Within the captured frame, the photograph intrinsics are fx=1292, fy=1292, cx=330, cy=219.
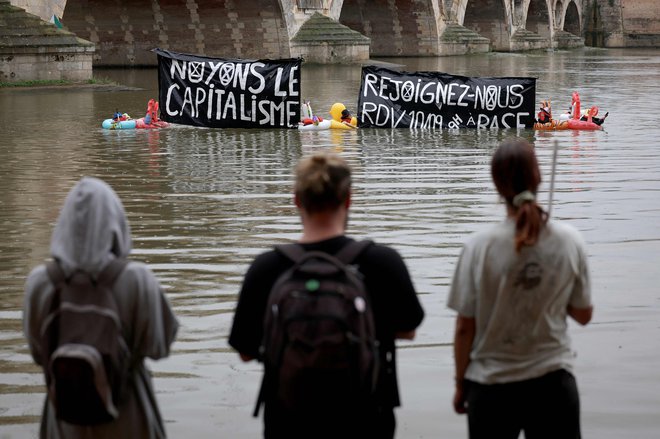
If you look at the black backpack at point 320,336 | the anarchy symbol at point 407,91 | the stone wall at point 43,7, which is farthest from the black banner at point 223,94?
the black backpack at point 320,336

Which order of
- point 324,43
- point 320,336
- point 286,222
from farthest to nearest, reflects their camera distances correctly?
point 324,43 → point 286,222 → point 320,336

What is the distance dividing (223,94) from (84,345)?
1469 cm

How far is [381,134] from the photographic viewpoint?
17188 millimetres

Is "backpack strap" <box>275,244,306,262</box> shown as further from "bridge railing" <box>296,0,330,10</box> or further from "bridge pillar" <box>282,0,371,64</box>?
"bridge railing" <box>296,0,330,10</box>

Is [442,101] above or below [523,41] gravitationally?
below

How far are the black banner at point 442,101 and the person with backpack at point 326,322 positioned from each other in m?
14.3

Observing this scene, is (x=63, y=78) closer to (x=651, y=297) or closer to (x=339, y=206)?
(x=651, y=297)

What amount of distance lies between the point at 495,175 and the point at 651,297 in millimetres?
3666

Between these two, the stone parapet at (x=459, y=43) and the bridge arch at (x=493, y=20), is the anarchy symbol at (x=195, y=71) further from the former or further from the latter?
the bridge arch at (x=493, y=20)

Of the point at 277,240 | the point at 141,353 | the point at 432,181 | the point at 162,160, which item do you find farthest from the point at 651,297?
the point at 162,160

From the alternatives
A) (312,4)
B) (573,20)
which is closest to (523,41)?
(573,20)

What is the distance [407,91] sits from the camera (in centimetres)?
1775

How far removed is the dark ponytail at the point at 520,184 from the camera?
3654 millimetres

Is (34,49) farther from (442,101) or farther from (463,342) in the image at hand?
(463,342)
